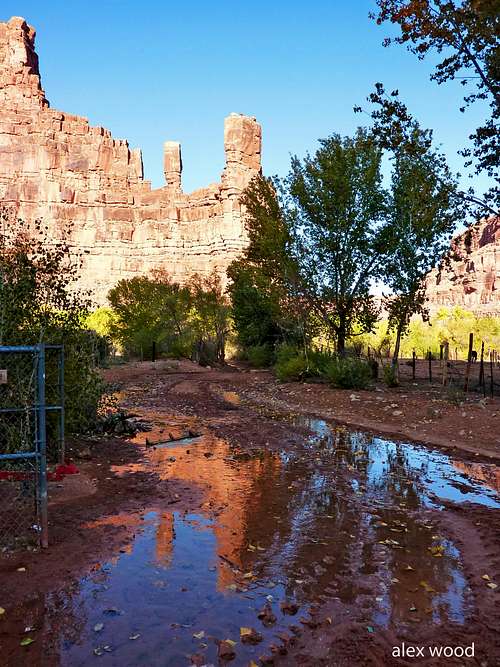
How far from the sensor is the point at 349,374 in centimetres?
2181

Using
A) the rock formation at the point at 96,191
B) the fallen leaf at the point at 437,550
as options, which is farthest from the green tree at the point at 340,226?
the rock formation at the point at 96,191

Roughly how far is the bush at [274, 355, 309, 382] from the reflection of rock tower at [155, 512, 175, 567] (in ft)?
61.8

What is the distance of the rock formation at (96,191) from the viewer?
104 metres

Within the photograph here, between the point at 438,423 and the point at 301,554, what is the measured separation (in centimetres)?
975

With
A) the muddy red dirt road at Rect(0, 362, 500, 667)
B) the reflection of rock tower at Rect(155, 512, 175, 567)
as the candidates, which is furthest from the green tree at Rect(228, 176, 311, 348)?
the reflection of rock tower at Rect(155, 512, 175, 567)

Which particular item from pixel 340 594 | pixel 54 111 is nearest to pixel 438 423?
pixel 340 594

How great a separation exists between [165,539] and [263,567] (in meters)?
1.51

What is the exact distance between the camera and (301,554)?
625 centimetres

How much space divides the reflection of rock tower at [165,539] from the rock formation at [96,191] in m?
94.3

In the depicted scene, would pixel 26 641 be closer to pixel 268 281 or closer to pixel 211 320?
pixel 268 281

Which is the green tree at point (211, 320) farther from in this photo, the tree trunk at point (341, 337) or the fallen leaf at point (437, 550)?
the fallen leaf at point (437, 550)

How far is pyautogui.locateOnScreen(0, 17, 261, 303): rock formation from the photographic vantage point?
10388 centimetres

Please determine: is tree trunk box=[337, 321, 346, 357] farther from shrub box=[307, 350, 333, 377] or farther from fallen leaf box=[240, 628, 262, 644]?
fallen leaf box=[240, 628, 262, 644]

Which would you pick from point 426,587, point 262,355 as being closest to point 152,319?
point 262,355
